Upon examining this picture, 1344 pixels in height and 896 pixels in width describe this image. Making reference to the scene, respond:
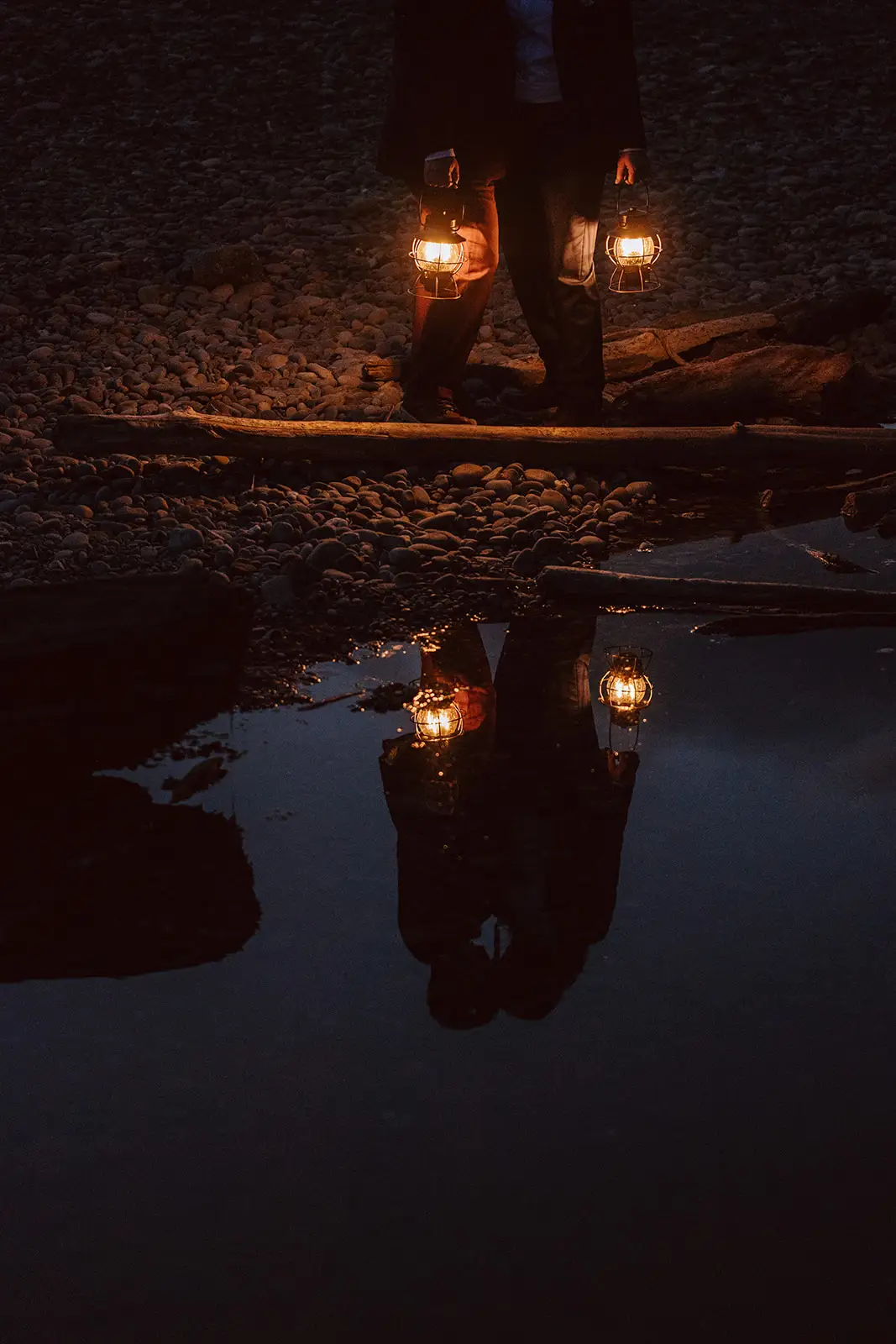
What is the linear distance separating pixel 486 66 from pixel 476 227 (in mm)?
627

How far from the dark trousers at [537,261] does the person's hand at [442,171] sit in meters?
0.16

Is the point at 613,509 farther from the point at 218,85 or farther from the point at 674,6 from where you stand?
the point at 674,6

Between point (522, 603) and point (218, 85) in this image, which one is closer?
point (522, 603)

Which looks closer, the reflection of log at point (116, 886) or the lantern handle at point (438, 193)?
the reflection of log at point (116, 886)

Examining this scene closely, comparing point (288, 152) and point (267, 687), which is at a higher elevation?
point (288, 152)

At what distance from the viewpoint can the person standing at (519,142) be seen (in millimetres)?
6219

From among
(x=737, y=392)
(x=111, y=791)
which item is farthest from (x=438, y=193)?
(x=111, y=791)

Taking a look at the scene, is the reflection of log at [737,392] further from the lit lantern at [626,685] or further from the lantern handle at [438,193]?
the lit lantern at [626,685]

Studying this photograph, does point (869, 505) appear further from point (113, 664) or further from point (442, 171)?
point (113, 664)

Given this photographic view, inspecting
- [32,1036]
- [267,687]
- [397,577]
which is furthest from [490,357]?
[32,1036]

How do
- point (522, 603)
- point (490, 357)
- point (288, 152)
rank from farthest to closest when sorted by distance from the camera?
1. point (288, 152)
2. point (490, 357)
3. point (522, 603)

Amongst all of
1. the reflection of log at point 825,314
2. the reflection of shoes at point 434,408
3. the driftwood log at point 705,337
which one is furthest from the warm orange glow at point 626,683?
the reflection of log at point 825,314

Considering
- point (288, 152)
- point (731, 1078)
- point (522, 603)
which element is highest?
point (288, 152)

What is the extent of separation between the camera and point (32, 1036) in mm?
3002
